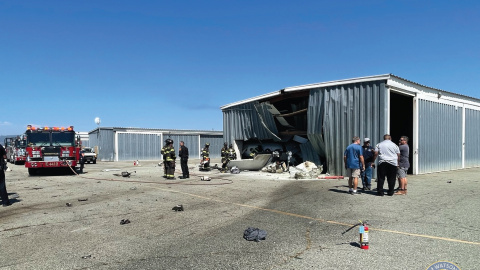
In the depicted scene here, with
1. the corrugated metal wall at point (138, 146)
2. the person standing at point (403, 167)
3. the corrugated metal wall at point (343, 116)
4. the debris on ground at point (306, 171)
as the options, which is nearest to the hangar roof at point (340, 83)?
the corrugated metal wall at point (343, 116)

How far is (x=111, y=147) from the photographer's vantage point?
34281 mm

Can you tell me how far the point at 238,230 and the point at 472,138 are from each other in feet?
62.1

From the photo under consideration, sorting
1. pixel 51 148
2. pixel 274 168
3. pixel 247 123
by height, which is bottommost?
pixel 274 168

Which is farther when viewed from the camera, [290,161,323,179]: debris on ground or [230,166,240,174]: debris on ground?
[230,166,240,174]: debris on ground

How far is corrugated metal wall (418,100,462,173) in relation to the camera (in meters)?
14.6

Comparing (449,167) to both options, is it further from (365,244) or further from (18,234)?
(18,234)

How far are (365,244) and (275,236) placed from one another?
1457 millimetres

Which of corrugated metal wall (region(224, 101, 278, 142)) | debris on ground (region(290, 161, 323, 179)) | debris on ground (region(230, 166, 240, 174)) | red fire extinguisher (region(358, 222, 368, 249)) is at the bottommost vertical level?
debris on ground (region(230, 166, 240, 174))

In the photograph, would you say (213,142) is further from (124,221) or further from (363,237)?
(363,237)

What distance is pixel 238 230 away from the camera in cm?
569

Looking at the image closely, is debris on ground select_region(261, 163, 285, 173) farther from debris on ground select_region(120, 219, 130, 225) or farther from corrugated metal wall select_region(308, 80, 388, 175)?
debris on ground select_region(120, 219, 130, 225)

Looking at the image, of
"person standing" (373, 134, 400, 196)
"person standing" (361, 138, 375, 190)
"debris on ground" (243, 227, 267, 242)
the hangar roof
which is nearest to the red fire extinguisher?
"debris on ground" (243, 227, 267, 242)

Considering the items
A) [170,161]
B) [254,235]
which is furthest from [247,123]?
[254,235]

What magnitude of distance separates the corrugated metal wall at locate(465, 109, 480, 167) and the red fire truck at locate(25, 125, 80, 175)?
869 inches
